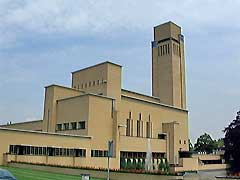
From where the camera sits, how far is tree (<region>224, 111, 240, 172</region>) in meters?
72.1

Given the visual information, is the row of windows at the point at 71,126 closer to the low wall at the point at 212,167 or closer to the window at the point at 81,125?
the window at the point at 81,125

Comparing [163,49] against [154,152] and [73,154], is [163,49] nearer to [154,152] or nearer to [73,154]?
[154,152]

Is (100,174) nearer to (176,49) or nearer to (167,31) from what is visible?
(176,49)

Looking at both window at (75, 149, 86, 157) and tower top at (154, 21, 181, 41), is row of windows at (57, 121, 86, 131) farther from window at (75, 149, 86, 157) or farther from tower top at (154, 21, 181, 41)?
tower top at (154, 21, 181, 41)

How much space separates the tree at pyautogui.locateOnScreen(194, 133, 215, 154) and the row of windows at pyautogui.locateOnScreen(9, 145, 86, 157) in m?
75.7

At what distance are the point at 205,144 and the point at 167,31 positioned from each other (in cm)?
4586

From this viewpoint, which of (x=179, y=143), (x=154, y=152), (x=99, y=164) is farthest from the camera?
(x=179, y=143)

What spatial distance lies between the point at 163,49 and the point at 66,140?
169ft

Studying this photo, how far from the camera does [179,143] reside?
7244cm

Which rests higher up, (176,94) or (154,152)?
(176,94)

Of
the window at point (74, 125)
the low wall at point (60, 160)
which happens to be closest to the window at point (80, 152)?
the low wall at point (60, 160)

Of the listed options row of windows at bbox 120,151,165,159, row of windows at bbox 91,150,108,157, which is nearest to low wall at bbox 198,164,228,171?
row of windows at bbox 120,151,165,159

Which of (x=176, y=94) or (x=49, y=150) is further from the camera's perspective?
(x=176, y=94)

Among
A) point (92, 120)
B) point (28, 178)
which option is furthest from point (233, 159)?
point (28, 178)
